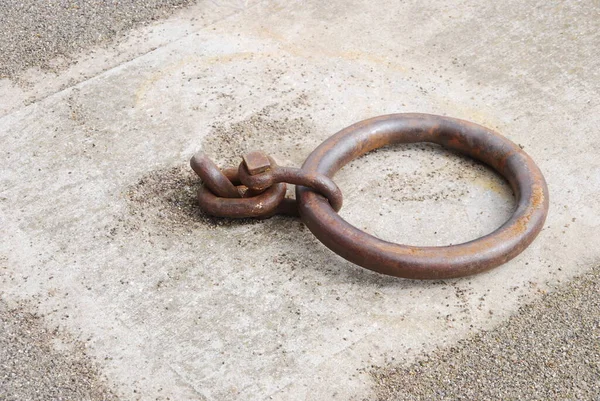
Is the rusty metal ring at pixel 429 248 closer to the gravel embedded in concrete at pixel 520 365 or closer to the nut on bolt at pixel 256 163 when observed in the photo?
the nut on bolt at pixel 256 163

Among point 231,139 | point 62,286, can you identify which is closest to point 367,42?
point 231,139

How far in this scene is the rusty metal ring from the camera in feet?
12.8

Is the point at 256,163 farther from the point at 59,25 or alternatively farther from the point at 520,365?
the point at 59,25

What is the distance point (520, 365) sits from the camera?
362 cm

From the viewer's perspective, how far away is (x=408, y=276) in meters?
3.92

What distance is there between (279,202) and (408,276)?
0.80 meters

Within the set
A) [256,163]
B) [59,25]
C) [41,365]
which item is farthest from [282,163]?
[59,25]

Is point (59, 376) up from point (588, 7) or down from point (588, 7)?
down

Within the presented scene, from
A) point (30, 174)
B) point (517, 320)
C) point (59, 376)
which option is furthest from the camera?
point (30, 174)

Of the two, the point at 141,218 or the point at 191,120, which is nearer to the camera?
the point at 141,218

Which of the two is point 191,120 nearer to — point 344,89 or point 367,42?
point 344,89

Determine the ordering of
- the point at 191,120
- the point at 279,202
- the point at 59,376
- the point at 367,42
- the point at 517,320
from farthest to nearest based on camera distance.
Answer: the point at 367,42 → the point at 191,120 → the point at 279,202 → the point at 517,320 → the point at 59,376

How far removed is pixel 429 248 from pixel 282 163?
1.16 m

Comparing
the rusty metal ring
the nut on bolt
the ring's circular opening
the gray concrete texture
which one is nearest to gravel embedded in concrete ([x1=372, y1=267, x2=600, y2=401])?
the gray concrete texture
